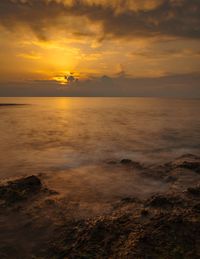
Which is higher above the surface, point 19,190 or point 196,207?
point 196,207

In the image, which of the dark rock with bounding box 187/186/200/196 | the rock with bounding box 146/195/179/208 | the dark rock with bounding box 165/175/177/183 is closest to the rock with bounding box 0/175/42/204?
the rock with bounding box 146/195/179/208

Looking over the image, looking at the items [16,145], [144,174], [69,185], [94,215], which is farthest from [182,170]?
[16,145]

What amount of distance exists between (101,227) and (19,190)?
4.70 meters

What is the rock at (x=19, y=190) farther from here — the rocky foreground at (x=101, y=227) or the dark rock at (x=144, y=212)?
the dark rock at (x=144, y=212)

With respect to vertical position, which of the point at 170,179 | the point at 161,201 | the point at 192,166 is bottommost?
the point at 170,179

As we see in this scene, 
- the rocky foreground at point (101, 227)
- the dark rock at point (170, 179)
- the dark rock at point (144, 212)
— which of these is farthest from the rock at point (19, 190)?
the dark rock at point (170, 179)

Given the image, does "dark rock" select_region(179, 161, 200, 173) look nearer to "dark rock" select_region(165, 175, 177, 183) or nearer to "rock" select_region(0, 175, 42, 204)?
"dark rock" select_region(165, 175, 177, 183)

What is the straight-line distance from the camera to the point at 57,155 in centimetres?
2064

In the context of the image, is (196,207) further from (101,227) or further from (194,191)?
(101,227)

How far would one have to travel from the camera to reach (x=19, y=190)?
34.6 feet

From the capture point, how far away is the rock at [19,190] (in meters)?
9.79

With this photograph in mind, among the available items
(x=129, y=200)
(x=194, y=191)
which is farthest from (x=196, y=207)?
(x=129, y=200)

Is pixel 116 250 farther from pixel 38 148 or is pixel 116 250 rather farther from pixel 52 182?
pixel 38 148

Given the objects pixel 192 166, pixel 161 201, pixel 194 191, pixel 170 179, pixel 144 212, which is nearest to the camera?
pixel 144 212
